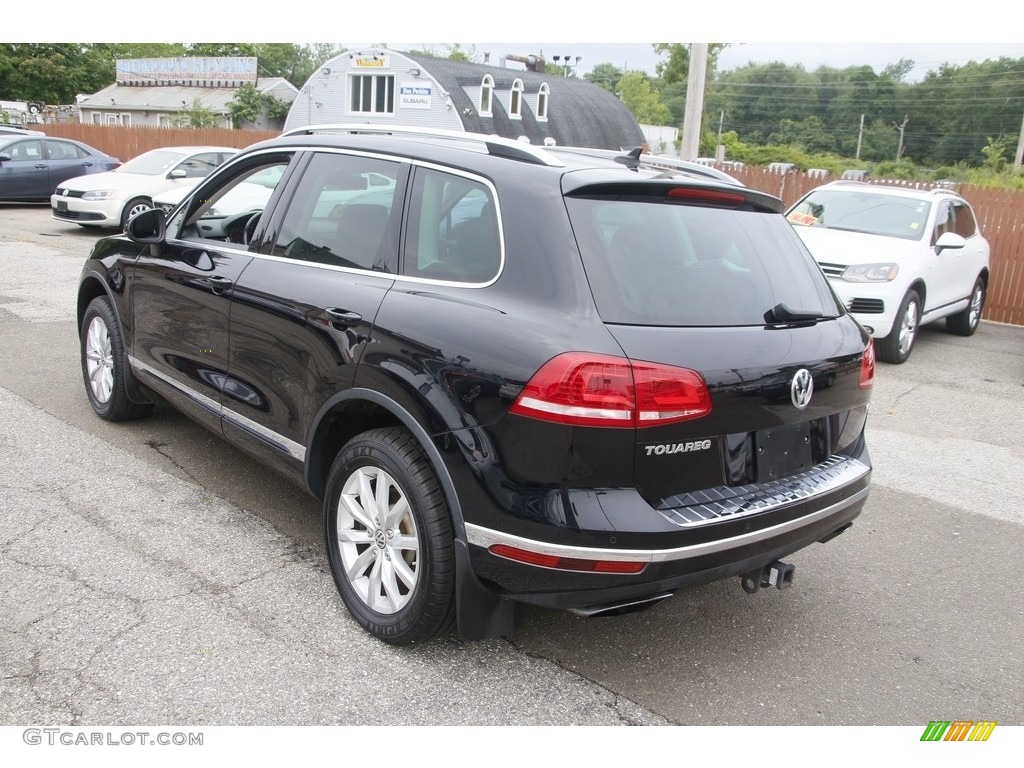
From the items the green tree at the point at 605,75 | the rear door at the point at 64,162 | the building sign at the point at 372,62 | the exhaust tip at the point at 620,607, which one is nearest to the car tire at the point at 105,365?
the exhaust tip at the point at 620,607

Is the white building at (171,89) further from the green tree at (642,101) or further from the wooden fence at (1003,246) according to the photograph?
the wooden fence at (1003,246)

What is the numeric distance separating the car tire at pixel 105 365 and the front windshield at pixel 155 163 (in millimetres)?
11238

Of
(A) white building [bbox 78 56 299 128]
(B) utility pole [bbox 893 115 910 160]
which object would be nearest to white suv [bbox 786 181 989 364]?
(A) white building [bbox 78 56 299 128]

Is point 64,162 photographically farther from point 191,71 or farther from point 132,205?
point 191,71

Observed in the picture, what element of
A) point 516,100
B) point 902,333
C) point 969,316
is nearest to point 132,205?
point 902,333

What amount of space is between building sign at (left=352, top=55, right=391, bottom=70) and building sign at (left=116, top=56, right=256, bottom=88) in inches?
596

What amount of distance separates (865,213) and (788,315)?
24.2ft

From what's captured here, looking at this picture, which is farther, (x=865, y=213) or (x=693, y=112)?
(x=693, y=112)

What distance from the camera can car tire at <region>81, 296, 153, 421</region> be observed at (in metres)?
5.19

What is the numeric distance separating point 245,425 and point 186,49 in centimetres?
10000

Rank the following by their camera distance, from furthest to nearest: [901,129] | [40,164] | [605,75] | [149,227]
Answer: [605,75] < [901,129] < [40,164] < [149,227]

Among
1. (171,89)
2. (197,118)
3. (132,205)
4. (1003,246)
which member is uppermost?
(171,89)

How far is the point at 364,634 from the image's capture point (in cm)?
330

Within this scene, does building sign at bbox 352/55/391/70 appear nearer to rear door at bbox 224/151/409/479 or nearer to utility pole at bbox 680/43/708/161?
utility pole at bbox 680/43/708/161
